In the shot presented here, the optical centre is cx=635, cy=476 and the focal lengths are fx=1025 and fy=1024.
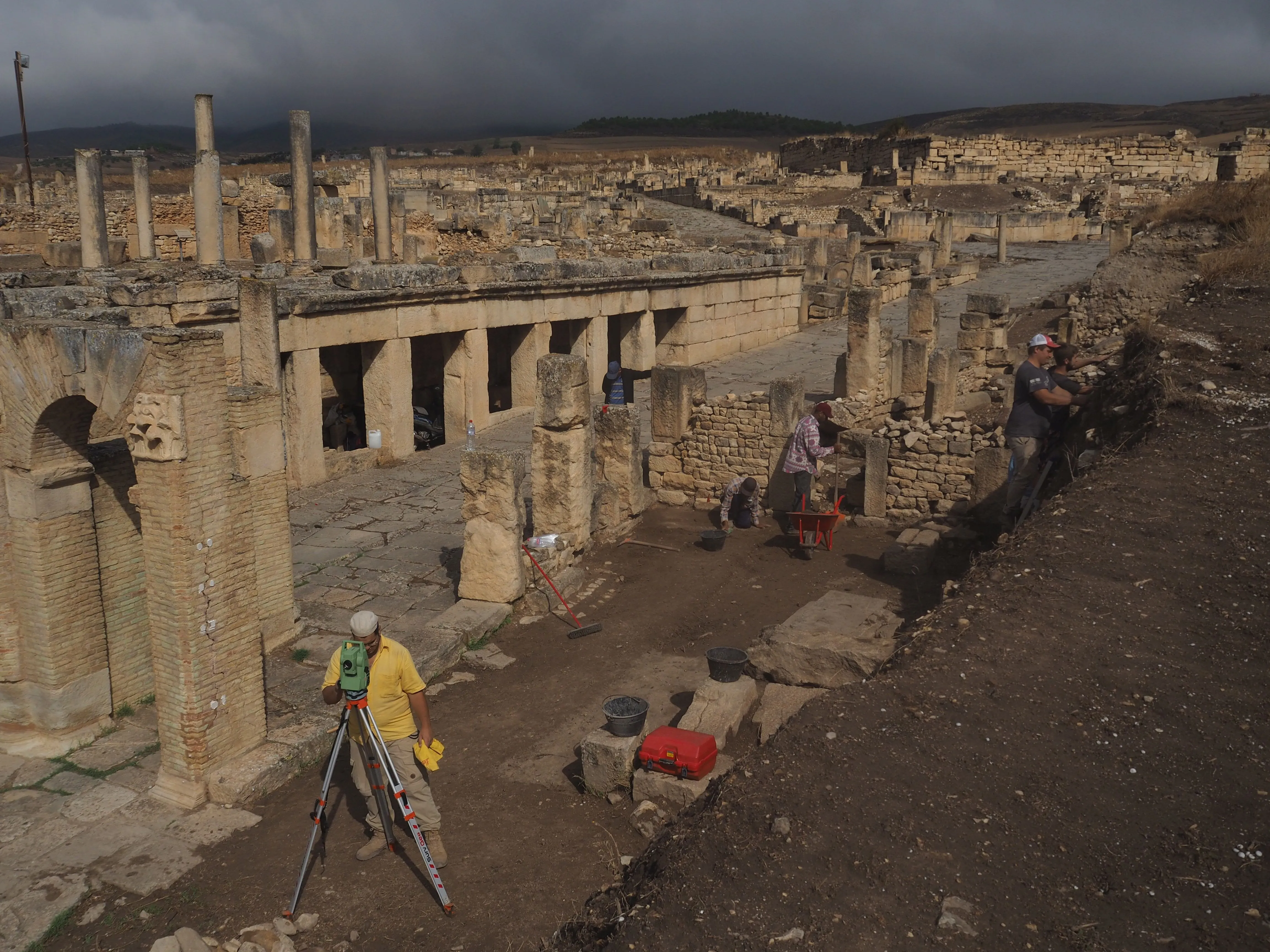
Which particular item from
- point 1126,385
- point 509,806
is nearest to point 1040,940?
point 509,806

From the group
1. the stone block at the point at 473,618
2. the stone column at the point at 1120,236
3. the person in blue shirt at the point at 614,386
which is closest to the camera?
the stone block at the point at 473,618

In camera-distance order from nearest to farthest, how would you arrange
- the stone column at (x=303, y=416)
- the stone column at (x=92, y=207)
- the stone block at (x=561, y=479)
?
the stone block at (x=561, y=479)
the stone column at (x=303, y=416)
the stone column at (x=92, y=207)

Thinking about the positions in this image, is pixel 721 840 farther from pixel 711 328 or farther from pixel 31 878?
pixel 711 328

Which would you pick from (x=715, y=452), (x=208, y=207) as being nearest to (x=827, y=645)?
(x=715, y=452)

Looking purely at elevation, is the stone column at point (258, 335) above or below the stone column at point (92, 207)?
below

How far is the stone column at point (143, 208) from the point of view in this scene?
1927cm

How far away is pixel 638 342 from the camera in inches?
744

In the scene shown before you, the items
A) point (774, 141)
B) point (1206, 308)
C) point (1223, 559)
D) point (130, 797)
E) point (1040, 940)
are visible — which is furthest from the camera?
point (774, 141)

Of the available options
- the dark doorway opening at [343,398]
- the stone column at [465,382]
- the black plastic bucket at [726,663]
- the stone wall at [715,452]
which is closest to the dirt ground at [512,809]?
the black plastic bucket at [726,663]

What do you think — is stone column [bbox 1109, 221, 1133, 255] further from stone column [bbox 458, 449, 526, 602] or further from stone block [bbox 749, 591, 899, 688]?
stone column [bbox 458, 449, 526, 602]

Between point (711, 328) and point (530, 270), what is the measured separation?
5123 millimetres

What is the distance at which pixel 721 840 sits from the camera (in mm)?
4473

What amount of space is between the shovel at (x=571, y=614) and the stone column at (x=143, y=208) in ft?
43.6

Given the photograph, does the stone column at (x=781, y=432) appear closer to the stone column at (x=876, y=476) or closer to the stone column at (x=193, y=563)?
the stone column at (x=876, y=476)
